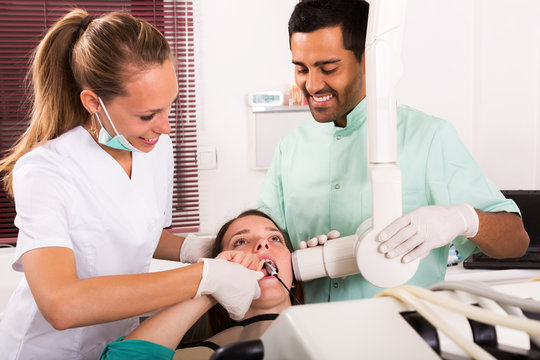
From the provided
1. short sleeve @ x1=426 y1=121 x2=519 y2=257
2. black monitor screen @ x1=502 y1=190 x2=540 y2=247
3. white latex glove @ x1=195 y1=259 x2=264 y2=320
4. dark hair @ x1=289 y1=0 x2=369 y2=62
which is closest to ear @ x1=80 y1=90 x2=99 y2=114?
white latex glove @ x1=195 y1=259 x2=264 y2=320

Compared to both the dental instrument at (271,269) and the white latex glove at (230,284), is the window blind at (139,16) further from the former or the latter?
the white latex glove at (230,284)

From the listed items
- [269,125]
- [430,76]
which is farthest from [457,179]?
[430,76]

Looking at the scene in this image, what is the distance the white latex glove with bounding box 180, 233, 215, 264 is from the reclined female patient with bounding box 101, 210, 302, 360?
0.04 m

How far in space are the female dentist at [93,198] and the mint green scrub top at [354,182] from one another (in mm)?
326

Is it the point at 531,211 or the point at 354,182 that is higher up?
the point at 354,182

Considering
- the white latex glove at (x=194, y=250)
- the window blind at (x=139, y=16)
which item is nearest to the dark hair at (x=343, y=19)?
the white latex glove at (x=194, y=250)

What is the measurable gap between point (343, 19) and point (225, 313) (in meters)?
0.99

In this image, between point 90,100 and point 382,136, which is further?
point 90,100

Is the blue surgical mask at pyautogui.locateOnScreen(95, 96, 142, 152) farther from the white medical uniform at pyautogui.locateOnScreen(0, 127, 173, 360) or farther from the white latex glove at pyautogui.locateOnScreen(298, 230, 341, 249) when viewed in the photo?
the white latex glove at pyautogui.locateOnScreen(298, 230, 341, 249)

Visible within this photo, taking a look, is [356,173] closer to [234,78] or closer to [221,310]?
[221,310]

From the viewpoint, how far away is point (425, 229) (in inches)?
44.6

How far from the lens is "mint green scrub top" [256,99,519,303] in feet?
4.33

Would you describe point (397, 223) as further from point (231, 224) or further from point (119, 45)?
point (119, 45)

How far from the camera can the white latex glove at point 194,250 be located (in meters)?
1.64
